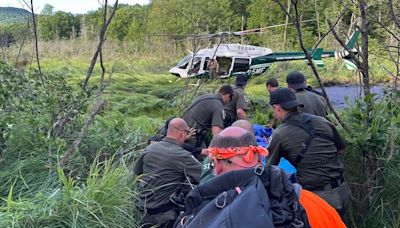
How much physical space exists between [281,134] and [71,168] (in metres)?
1.91

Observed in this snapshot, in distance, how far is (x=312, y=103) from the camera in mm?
5887

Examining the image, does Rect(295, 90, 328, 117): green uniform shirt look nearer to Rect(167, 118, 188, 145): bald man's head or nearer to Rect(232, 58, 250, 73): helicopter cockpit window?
Rect(167, 118, 188, 145): bald man's head

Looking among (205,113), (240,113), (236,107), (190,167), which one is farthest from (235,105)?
(190,167)

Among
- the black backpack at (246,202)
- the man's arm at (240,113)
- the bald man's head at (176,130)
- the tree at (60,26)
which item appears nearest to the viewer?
the black backpack at (246,202)

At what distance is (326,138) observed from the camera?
4191mm

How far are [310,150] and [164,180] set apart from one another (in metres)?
1.20

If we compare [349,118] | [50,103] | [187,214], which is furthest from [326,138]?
[50,103]

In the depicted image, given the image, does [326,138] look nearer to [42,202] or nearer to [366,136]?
[366,136]

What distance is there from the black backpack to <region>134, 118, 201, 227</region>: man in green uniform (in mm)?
1962

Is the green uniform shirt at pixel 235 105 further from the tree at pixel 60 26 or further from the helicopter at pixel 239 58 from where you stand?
the tree at pixel 60 26

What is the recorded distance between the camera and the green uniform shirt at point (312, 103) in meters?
5.82

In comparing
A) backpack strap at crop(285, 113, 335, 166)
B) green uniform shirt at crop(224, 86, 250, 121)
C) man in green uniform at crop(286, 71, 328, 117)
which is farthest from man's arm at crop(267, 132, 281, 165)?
green uniform shirt at crop(224, 86, 250, 121)

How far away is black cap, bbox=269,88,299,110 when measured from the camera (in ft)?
13.6

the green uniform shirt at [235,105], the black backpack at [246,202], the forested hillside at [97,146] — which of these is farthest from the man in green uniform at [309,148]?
the green uniform shirt at [235,105]
